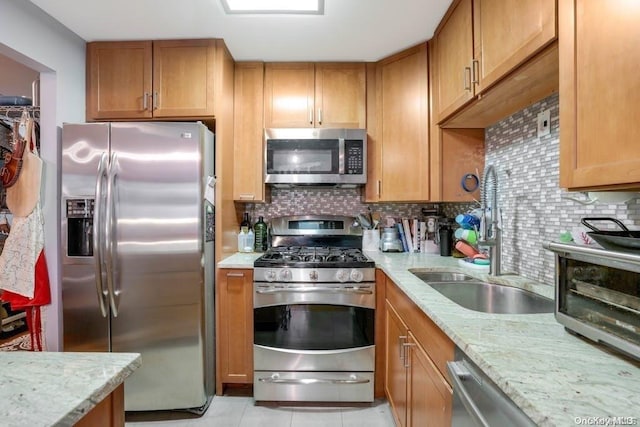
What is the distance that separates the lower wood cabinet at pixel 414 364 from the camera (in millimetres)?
1041

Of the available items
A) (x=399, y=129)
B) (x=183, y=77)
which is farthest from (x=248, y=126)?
(x=399, y=129)

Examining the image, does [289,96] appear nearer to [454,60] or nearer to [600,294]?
[454,60]

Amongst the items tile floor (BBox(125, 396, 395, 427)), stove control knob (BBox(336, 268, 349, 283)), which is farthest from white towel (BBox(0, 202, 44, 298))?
stove control knob (BBox(336, 268, 349, 283))

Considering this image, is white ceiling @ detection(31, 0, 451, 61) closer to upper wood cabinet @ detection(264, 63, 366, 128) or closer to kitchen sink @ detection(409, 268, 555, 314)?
upper wood cabinet @ detection(264, 63, 366, 128)

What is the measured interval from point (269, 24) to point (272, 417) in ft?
7.66

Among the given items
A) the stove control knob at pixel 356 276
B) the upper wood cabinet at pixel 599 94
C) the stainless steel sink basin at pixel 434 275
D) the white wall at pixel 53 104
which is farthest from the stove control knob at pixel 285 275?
the upper wood cabinet at pixel 599 94

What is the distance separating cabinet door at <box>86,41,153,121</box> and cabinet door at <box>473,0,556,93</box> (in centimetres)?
197

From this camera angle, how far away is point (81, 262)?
1827 mm

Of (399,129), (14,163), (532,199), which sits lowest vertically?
(532,199)

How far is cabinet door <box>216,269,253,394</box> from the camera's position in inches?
80.0

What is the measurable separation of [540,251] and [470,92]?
0.84 metres

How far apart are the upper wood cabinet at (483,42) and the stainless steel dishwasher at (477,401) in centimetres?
102

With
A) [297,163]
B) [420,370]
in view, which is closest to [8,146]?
[297,163]

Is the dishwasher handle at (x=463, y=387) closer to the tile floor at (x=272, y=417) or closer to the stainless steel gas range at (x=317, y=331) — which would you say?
the stainless steel gas range at (x=317, y=331)
